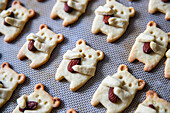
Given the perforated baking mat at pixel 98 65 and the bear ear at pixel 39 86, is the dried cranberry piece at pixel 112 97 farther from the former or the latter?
the bear ear at pixel 39 86

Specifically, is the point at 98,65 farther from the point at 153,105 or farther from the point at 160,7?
the point at 160,7

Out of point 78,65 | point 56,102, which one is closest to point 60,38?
point 78,65

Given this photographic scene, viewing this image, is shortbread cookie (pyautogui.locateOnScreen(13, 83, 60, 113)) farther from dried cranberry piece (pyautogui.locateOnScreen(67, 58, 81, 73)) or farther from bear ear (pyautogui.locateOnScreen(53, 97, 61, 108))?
dried cranberry piece (pyautogui.locateOnScreen(67, 58, 81, 73))

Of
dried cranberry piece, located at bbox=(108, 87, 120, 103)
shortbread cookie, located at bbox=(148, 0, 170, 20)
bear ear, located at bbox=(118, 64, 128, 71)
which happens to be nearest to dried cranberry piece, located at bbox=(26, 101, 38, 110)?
A: dried cranberry piece, located at bbox=(108, 87, 120, 103)

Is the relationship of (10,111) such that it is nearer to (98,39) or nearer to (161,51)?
(98,39)

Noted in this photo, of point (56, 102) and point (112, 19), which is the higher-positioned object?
point (112, 19)
